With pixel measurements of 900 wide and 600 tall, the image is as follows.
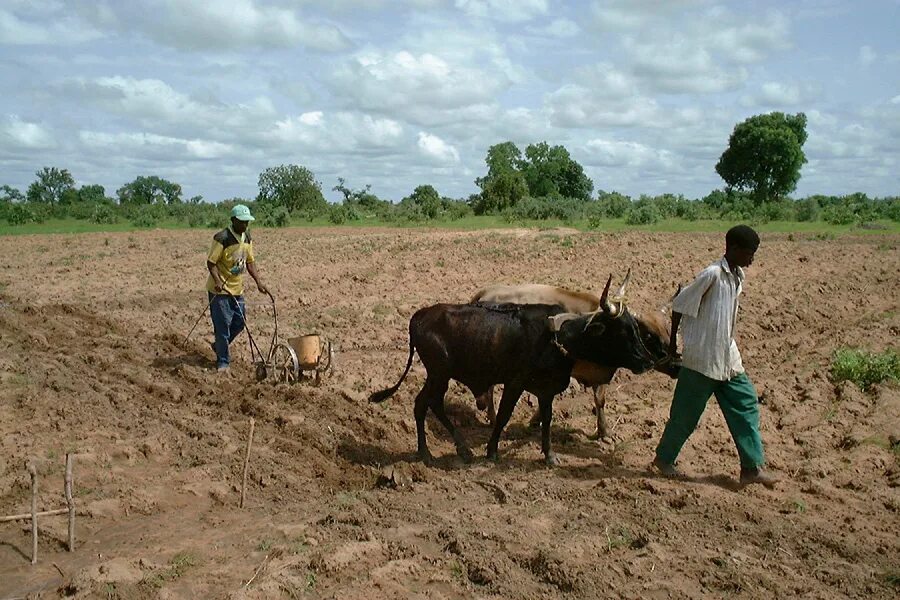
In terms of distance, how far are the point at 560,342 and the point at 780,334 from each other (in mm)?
7012

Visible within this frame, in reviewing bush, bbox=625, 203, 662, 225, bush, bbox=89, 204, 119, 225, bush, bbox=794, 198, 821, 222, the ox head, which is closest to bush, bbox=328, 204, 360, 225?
bush, bbox=89, 204, 119, 225

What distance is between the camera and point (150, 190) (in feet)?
219

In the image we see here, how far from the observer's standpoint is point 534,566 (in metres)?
5.44

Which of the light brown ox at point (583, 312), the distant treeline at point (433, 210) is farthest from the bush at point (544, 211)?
the light brown ox at point (583, 312)

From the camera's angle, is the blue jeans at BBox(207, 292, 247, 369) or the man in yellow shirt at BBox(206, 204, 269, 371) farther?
the blue jeans at BBox(207, 292, 247, 369)

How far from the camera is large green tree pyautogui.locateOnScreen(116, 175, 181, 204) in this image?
2434 inches

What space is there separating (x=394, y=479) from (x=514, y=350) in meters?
1.68

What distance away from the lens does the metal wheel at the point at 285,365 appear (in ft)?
32.0

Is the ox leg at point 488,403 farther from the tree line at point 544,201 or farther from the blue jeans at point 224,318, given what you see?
the tree line at point 544,201

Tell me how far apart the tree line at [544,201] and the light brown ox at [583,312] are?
771 inches

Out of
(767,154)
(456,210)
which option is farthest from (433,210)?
(767,154)

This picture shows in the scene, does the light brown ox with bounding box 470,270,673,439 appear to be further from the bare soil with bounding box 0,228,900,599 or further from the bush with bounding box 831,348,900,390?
the bush with bounding box 831,348,900,390

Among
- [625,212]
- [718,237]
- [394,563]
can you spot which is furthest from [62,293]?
[625,212]

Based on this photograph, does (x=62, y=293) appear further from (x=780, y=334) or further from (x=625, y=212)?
(x=625, y=212)
